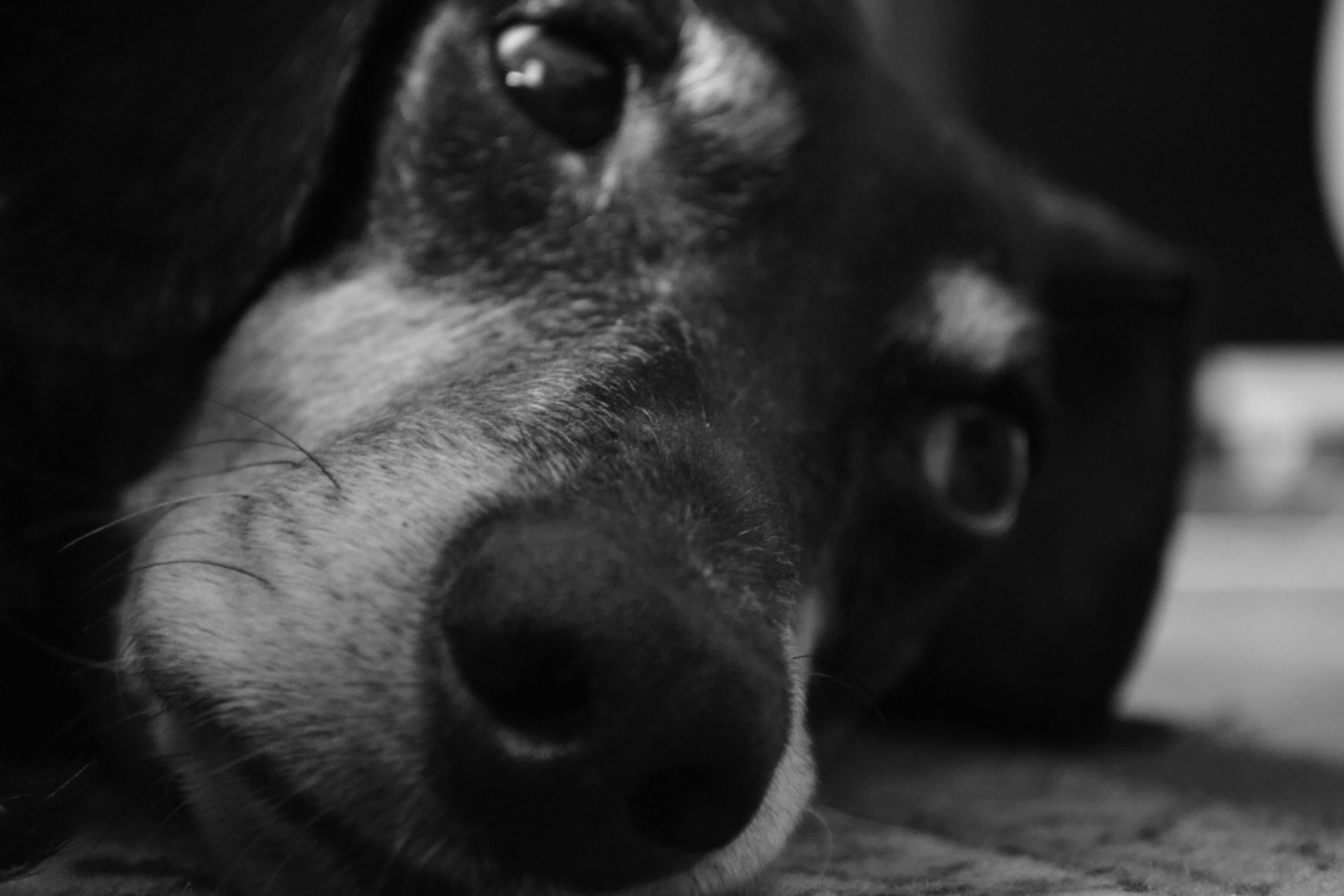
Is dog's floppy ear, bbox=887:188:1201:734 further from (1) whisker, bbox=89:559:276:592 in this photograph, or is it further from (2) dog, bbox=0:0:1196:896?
(1) whisker, bbox=89:559:276:592

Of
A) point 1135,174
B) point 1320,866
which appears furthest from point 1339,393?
point 1320,866

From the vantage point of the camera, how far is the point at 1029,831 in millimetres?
1341

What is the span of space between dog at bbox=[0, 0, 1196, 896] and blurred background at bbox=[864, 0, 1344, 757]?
2909 millimetres

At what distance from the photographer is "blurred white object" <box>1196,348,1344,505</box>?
5086 mm

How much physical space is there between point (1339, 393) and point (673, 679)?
502 cm

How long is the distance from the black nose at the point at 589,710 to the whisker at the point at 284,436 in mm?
223

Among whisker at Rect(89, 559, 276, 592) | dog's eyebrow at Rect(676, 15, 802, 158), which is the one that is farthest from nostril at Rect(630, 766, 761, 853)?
dog's eyebrow at Rect(676, 15, 802, 158)

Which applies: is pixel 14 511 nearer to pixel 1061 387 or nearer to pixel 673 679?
pixel 673 679

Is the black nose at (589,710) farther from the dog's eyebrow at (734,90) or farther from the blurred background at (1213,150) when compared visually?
the blurred background at (1213,150)

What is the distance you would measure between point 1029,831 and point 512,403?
706mm

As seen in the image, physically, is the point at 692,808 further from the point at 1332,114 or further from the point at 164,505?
the point at 1332,114

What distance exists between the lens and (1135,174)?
4758 mm

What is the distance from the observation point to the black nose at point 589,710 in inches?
32.1

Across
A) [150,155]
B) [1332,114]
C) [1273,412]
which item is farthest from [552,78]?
[1273,412]
